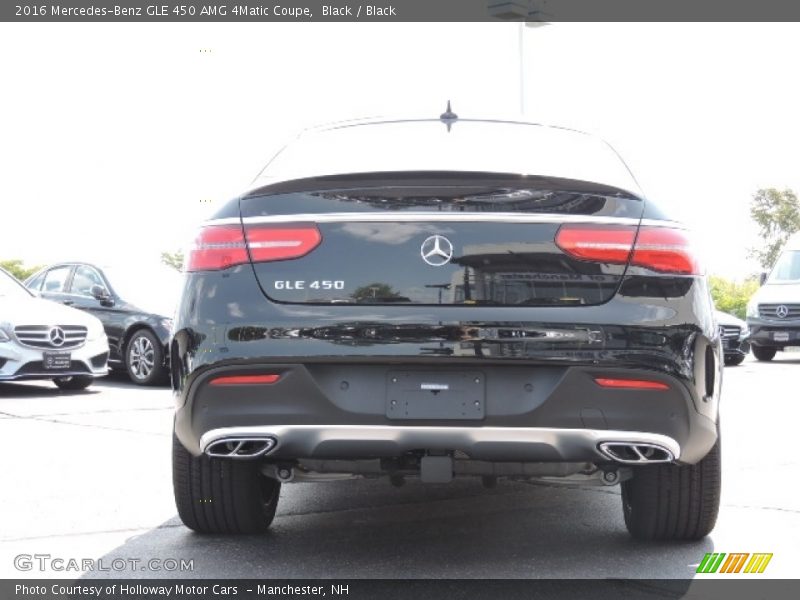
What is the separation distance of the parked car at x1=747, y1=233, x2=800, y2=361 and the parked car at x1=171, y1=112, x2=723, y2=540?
54.9ft

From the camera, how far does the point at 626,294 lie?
372 cm

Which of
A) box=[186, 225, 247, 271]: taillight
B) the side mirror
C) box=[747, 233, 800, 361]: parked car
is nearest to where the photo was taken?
box=[186, 225, 247, 271]: taillight

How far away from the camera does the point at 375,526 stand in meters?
4.81

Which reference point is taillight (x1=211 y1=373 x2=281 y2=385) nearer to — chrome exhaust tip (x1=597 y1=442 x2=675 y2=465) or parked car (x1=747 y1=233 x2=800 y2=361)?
chrome exhaust tip (x1=597 y1=442 x2=675 y2=465)

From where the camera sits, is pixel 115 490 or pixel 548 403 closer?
pixel 548 403

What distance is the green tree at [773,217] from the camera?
5050 centimetres

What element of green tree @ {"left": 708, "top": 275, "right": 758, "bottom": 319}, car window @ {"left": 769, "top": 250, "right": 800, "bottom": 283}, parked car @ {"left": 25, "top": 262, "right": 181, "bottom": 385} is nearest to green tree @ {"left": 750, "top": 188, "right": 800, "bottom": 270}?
green tree @ {"left": 708, "top": 275, "right": 758, "bottom": 319}

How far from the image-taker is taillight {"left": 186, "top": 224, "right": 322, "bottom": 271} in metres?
3.79

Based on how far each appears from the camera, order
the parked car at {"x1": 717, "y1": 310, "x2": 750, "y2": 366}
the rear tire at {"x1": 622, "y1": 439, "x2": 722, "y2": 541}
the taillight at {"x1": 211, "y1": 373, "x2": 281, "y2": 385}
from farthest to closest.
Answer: the parked car at {"x1": 717, "y1": 310, "x2": 750, "y2": 366} < the rear tire at {"x1": 622, "y1": 439, "x2": 722, "y2": 541} < the taillight at {"x1": 211, "y1": 373, "x2": 281, "y2": 385}

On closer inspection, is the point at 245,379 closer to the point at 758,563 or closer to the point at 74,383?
the point at 758,563

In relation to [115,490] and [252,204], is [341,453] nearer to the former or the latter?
[252,204]

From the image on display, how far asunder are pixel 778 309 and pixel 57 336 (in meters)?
13.0
